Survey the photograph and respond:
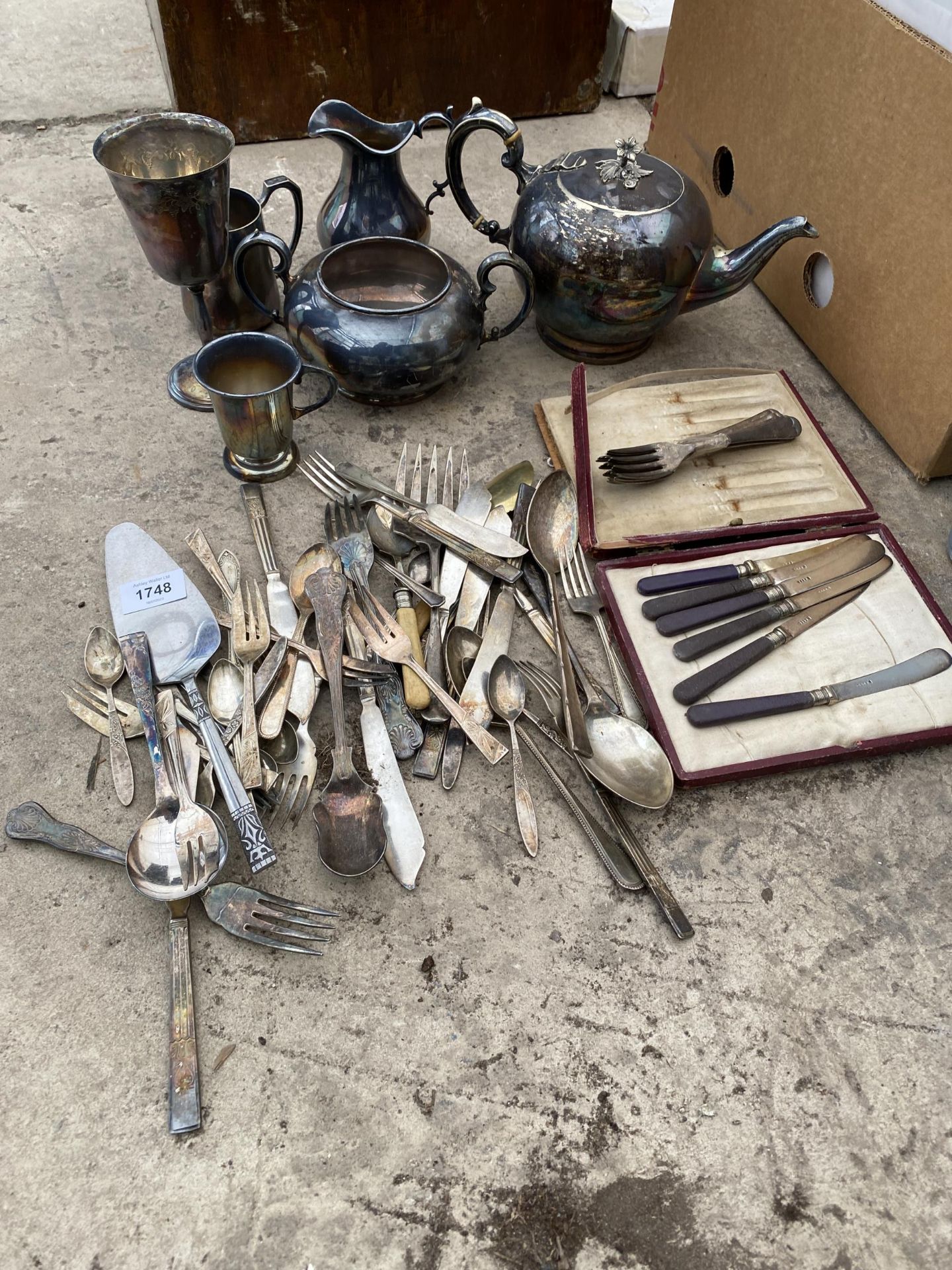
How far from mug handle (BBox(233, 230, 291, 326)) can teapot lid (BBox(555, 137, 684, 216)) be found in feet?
1.77

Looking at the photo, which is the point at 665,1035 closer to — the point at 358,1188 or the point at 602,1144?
the point at 602,1144

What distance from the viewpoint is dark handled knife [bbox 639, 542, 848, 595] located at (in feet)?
4.38

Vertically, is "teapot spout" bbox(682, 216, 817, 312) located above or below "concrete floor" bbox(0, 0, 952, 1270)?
above

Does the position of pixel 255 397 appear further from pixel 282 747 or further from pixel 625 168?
pixel 625 168

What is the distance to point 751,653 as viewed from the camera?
1253 millimetres

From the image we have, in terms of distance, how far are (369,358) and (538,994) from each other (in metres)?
1.09

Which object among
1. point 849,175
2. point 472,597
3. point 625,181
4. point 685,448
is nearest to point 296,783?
point 472,597

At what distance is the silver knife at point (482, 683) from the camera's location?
3.92 ft

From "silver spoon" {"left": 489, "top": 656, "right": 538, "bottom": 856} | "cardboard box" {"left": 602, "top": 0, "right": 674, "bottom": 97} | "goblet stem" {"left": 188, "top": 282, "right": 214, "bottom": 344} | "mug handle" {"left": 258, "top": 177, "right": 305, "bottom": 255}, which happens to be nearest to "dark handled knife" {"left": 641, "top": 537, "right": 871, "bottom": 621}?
"silver spoon" {"left": 489, "top": 656, "right": 538, "bottom": 856}

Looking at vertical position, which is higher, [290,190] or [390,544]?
[290,190]

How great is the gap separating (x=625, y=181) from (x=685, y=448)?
0.52 m

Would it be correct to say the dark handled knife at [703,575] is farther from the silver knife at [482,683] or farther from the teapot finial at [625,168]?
the teapot finial at [625,168]

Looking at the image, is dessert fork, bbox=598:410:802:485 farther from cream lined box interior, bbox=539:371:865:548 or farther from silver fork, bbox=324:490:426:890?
silver fork, bbox=324:490:426:890

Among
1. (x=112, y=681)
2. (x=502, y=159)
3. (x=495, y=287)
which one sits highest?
(x=502, y=159)
